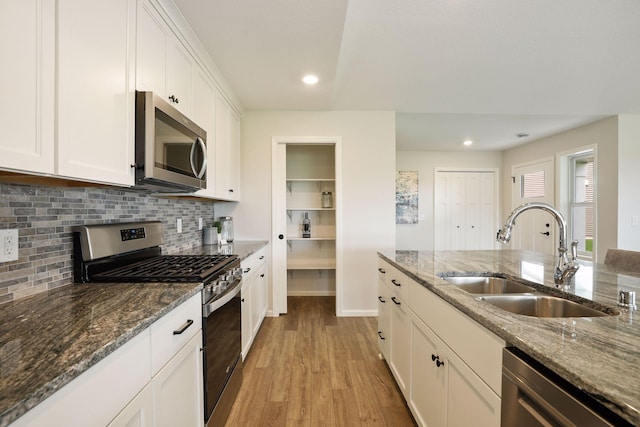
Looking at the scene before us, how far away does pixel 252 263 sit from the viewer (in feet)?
7.74

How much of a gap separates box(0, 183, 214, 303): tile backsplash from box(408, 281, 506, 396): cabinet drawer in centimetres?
162

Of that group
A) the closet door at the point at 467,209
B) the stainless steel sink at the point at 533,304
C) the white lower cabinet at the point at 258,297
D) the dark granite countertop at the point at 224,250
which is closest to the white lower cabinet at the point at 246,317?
the white lower cabinet at the point at 258,297

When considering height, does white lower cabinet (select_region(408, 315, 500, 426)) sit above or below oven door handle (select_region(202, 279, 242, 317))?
below

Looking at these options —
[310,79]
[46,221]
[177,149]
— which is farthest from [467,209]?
[46,221]

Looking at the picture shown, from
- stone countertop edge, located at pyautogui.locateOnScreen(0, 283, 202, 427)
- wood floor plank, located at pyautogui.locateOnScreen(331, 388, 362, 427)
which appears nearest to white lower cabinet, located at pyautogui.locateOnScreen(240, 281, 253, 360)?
wood floor plank, located at pyautogui.locateOnScreen(331, 388, 362, 427)

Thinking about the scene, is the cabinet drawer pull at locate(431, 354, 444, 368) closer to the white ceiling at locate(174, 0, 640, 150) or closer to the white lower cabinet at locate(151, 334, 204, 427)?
the white lower cabinet at locate(151, 334, 204, 427)

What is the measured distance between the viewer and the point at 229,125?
2748mm

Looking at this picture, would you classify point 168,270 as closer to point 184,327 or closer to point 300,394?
point 184,327

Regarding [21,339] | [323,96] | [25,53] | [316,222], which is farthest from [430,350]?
[316,222]

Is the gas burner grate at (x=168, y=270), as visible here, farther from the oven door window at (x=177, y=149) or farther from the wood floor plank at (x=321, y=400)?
the wood floor plank at (x=321, y=400)

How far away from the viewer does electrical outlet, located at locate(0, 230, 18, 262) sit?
3.18 ft

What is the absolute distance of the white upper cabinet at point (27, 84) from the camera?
743 millimetres

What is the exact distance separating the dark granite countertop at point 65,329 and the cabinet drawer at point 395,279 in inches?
43.5

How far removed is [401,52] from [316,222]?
2.42 metres
